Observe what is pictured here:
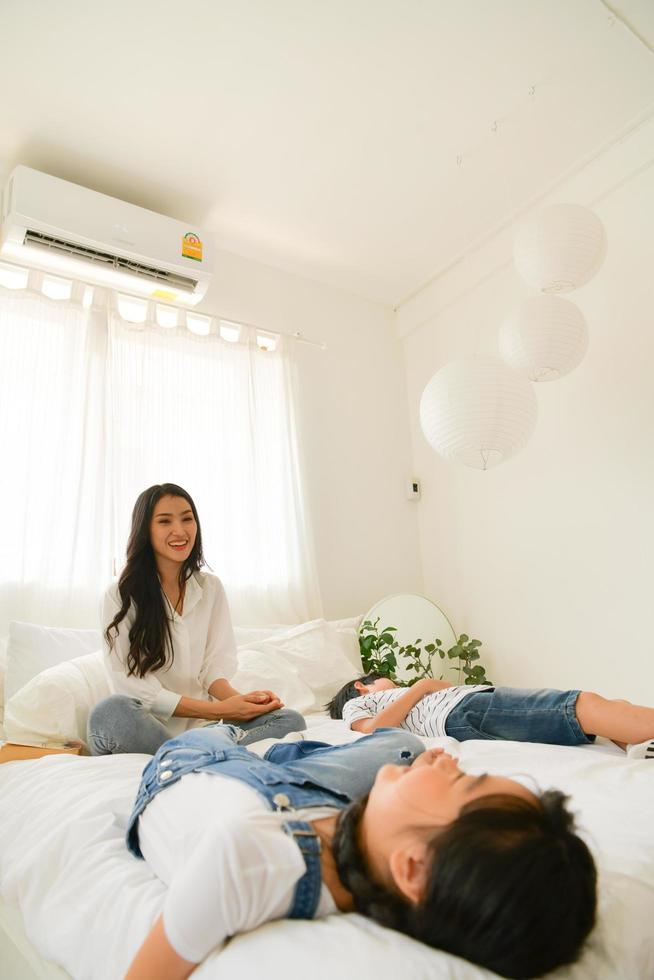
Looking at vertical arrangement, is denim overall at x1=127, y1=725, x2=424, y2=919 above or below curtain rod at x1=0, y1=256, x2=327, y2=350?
below

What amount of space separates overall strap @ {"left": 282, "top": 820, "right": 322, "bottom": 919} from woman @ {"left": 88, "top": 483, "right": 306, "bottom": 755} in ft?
3.05

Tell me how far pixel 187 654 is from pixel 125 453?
3.38 feet

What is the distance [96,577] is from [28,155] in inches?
67.7

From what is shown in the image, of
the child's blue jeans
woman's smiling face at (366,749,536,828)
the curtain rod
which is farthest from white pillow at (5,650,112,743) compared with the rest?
the curtain rod

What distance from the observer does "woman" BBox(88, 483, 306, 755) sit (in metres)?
1.55

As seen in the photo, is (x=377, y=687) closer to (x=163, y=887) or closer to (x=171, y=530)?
(x=171, y=530)

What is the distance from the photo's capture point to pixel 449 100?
2.29 meters

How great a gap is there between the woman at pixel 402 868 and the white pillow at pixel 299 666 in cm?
131

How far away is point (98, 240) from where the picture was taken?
7.88 feet

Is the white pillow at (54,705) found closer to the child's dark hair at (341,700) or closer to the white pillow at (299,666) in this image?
the white pillow at (299,666)

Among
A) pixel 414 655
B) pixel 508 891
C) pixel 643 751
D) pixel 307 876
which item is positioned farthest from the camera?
pixel 414 655

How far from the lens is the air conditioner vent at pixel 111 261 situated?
2344 millimetres

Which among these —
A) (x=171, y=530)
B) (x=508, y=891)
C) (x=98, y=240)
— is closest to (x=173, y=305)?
(x=98, y=240)

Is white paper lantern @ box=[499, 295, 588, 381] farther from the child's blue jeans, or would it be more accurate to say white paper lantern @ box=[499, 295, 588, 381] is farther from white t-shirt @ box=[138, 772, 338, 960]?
white t-shirt @ box=[138, 772, 338, 960]
